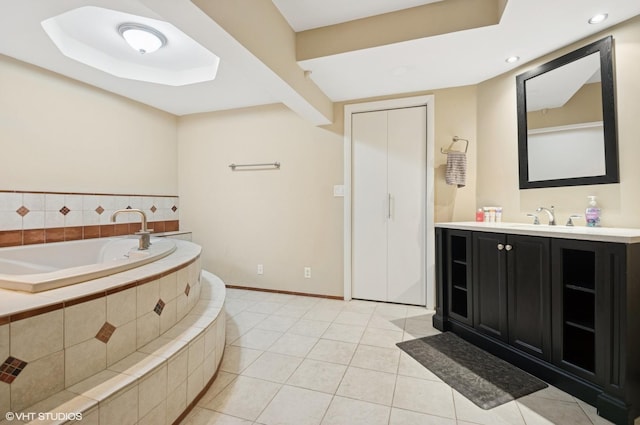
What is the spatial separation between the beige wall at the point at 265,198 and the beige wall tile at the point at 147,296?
1.85 metres

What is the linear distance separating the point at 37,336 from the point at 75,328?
107 mm

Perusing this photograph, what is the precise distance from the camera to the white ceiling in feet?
5.03

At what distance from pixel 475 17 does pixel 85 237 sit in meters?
3.64

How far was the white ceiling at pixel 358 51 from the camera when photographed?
1.53 metres

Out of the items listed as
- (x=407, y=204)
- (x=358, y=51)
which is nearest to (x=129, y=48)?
(x=358, y=51)

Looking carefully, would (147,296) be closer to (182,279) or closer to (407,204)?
(182,279)

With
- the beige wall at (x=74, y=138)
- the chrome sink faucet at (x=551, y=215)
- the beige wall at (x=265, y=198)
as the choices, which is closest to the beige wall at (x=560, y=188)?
the chrome sink faucet at (x=551, y=215)

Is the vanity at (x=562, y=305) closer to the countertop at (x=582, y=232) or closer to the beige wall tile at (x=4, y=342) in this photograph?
the countertop at (x=582, y=232)

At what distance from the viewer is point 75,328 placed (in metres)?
1.03

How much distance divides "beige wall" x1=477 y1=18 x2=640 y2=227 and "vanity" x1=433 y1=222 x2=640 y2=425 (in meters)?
0.28

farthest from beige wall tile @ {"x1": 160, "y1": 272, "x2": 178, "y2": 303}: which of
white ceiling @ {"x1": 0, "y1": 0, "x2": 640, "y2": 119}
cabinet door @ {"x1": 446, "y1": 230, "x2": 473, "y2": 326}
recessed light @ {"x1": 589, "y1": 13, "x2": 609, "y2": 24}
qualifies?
recessed light @ {"x1": 589, "y1": 13, "x2": 609, "y2": 24}

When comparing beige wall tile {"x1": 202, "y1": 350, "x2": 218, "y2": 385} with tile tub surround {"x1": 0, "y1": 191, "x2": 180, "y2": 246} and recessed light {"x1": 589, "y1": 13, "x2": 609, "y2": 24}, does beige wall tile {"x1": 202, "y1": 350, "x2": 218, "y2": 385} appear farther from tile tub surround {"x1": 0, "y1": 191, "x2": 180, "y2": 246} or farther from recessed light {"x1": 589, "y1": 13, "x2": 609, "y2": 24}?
recessed light {"x1": 589, "y1": 13, "x2": 609, "y2": 24}

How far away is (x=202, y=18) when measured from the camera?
131 centimetres

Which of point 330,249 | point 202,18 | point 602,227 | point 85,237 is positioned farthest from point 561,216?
point 85,237
